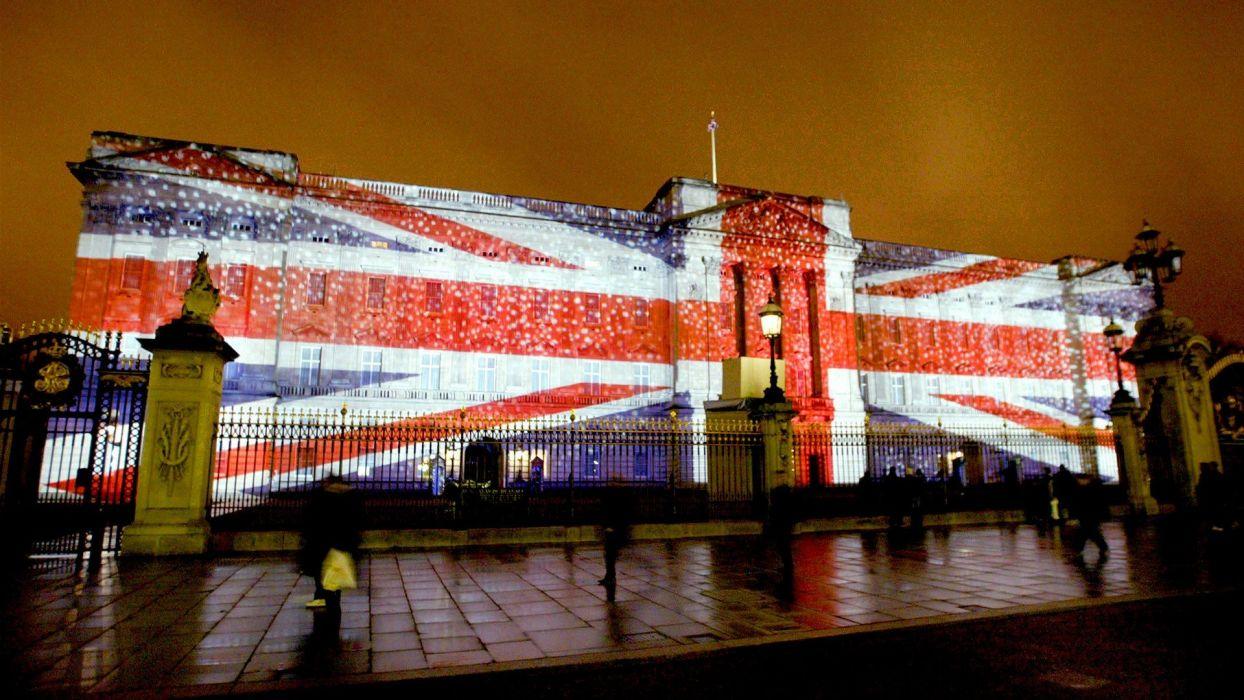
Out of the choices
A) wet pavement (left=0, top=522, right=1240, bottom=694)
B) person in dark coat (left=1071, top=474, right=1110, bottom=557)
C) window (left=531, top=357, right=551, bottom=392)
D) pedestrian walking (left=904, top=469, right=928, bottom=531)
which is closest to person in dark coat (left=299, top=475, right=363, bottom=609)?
wet pavement (left=0, top=522, right=1240, bottom=694)

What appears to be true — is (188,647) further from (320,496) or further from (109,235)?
(109,235)

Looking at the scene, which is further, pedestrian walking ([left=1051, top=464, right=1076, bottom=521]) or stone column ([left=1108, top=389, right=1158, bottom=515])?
stone column ([left=1108, top=389, right=1158, bottom=515])

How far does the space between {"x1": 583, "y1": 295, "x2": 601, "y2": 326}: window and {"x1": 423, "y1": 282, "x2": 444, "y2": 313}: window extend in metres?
6.19

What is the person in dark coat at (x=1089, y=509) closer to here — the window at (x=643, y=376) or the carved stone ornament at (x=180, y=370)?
the carved stone ornament at (x=180, y=370)

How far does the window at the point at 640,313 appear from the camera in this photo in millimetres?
29234

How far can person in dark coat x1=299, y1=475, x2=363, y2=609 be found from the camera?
237 inches

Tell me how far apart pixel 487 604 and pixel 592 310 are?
22.5 meters

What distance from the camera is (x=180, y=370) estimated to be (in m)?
9.71

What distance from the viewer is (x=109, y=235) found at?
2353 cm

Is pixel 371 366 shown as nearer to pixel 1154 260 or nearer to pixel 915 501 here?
pixel 915 501

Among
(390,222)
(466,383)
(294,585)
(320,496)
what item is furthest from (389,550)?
(390,222)

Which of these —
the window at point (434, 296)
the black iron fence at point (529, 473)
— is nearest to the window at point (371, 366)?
the window at point (434, 296)

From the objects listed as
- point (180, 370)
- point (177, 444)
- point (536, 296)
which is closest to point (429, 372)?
point (536, 296)

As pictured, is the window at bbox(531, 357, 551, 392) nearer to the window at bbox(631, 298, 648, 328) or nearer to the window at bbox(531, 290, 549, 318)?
the window at bbox(531, 290, 549, 318)
